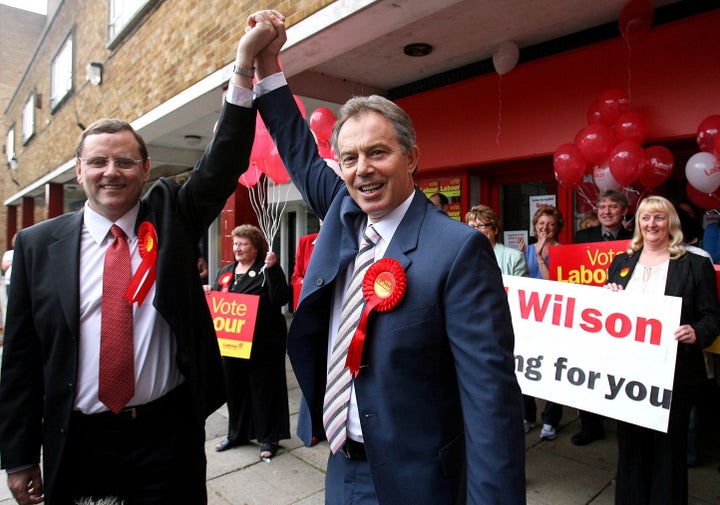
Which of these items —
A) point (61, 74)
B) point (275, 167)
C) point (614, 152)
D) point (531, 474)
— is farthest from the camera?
point (61, 74)

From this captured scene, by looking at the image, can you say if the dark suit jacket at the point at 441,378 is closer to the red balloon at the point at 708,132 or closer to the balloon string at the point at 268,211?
the balloon string at the point at 268,211

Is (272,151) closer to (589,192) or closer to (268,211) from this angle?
(268,211)

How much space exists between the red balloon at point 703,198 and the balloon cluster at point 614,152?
1.02ft

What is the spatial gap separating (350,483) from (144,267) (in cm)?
109

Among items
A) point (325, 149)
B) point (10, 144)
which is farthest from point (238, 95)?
point (10, 144)

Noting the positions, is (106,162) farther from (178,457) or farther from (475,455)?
(475,455)

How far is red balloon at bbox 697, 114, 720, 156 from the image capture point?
414 centimetres

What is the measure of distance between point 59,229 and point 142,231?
1.16ft

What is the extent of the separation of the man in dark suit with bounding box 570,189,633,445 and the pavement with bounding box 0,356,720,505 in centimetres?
8

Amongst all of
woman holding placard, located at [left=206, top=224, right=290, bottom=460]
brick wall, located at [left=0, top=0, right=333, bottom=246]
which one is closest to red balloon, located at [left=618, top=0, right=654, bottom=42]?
brick wall, located at [left=0, top=0, right=333, bottom=246]

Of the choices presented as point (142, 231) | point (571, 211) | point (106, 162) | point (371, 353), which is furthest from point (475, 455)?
point (571, 211)

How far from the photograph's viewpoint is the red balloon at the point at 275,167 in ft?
16.6

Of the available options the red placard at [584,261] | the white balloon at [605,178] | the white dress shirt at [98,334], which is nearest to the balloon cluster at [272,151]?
the red placard at [584,261]

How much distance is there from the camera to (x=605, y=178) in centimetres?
476
